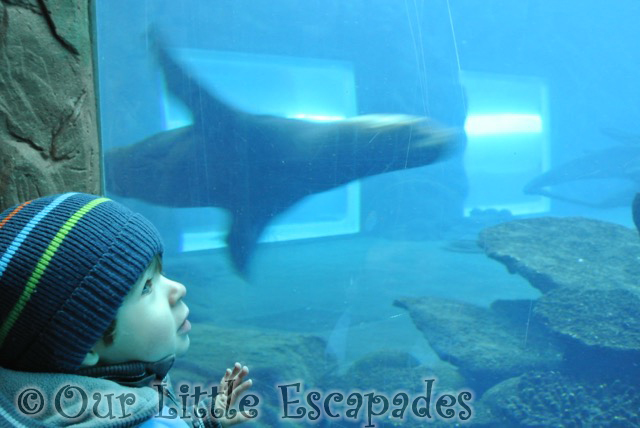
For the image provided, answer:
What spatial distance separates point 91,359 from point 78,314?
0.39 ft

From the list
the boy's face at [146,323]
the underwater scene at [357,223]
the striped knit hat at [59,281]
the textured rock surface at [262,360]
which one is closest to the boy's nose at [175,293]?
the boy's face at [146,323]

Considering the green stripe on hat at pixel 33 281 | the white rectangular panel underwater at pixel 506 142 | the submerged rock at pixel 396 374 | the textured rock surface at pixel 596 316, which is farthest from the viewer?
the white rectangular panel underwater at pixel 506 142

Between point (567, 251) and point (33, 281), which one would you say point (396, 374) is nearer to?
point (567, 251)

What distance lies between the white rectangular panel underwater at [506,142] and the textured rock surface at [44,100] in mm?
3908

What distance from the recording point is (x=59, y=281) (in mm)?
799

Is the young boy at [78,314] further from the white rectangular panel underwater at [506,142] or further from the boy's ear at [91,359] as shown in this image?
the white rectangular panel underwater at [506,142]

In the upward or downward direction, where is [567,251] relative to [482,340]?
upward

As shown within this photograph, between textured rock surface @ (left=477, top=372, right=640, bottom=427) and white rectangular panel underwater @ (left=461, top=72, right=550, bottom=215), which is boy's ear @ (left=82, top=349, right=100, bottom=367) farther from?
white rectangular panel underwater @ (left=461, top=72, right=550, bottom=215)

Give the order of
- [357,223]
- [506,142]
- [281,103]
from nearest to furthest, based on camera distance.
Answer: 1. [281,103]
2. [357,223]
3. [506,142]

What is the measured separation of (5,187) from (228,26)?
293cm

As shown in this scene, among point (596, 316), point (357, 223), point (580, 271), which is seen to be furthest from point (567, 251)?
point (357, 223)

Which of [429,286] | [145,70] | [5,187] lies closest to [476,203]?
[429,286]

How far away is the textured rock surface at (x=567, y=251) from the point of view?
3.93 m

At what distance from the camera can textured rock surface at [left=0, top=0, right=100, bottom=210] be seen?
132cm
